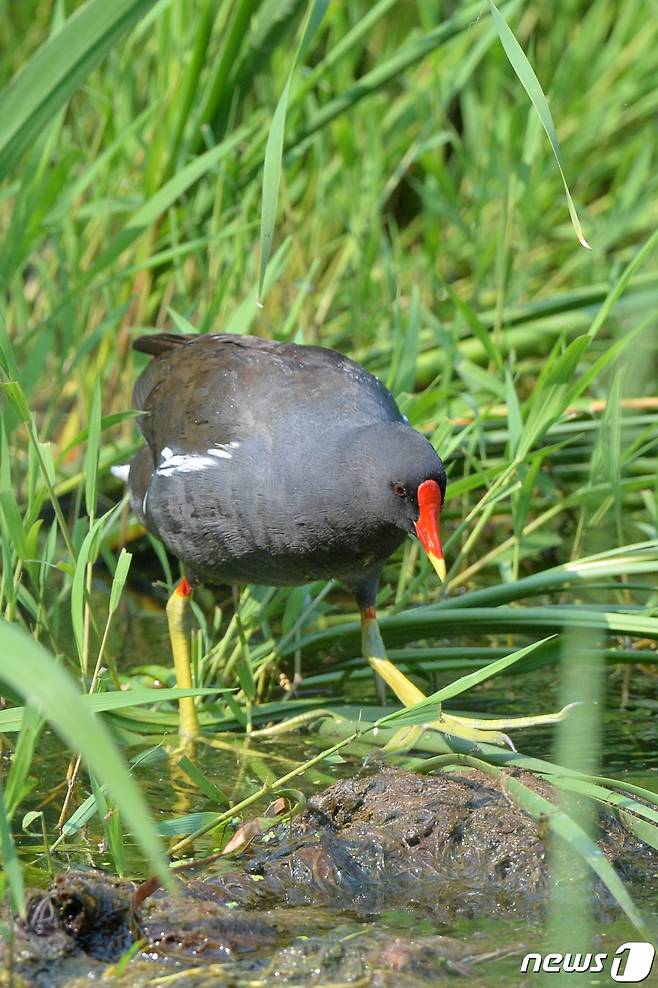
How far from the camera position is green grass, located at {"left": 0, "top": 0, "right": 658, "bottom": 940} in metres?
3.04

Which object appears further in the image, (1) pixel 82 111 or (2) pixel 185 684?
(1) pixel 82 111

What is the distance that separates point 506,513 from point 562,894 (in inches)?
71.3

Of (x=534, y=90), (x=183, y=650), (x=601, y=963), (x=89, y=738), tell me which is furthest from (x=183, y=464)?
(x=89, y=738)

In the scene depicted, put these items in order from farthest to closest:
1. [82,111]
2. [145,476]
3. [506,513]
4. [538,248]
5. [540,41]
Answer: [540,41] → [538,248] → [82,111] → [506,513] → [145,476]

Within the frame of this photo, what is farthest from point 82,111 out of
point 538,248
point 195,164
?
point 538,248

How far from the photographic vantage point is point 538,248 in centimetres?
542

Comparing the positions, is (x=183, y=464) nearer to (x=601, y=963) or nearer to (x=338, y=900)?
(x=338, y=900)

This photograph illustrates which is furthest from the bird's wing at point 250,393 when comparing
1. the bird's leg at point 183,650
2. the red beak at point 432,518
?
the bird's leg at point 183,650

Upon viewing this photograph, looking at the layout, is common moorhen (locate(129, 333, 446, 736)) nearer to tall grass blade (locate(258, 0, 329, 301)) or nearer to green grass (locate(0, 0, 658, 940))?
green grass (locate(0, 0, 658, 940))

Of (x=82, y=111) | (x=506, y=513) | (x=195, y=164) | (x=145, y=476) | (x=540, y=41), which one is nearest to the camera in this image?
(x=145, y=476)

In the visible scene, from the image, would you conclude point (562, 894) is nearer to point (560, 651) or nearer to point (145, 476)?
point (560, 651)

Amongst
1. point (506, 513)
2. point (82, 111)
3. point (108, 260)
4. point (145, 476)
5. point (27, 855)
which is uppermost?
point (82, 111)

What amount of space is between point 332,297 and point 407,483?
6.58ft

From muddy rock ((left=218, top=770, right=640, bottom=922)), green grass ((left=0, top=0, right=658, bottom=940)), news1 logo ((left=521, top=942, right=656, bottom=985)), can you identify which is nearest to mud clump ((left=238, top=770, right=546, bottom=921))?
muddy rock ((left=218, top=770, right=640, bottom=922))
